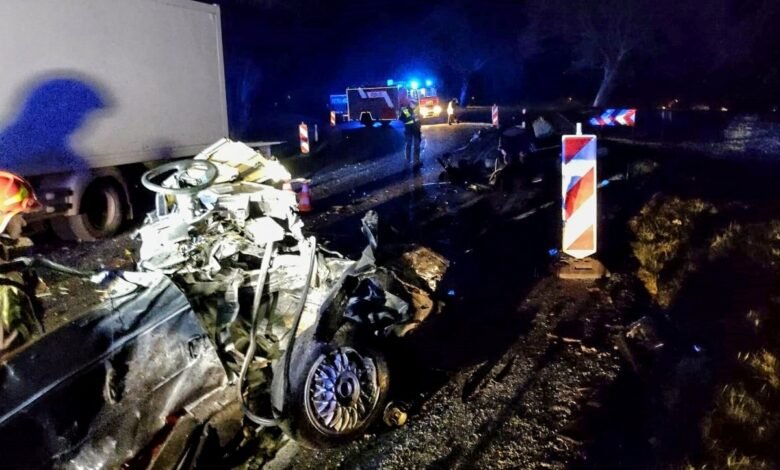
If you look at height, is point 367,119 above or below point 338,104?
below

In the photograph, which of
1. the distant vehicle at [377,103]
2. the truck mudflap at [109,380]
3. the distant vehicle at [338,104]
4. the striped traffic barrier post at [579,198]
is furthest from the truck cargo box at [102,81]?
the distant vehicle at [338,104]

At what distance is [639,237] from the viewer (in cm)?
759

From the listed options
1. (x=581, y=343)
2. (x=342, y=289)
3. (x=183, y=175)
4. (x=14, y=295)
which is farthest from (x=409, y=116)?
(x=14, y=295)

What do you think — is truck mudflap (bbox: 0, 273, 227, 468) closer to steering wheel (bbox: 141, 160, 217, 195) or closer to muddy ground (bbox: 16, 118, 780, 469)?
muddy ground (bbox: 16, 118, 780, 469)

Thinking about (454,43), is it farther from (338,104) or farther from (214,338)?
(214,338)

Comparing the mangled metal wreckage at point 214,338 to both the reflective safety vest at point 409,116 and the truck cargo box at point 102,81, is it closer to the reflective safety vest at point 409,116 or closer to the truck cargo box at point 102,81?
the truck cargo box at point 102,81

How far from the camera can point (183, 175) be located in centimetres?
409

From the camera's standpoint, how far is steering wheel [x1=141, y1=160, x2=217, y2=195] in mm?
3733

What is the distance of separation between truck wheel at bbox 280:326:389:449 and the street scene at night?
0.04 feet

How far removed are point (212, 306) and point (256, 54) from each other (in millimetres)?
34796

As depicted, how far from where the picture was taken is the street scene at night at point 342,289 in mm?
2754

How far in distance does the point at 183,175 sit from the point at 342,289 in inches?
51.9

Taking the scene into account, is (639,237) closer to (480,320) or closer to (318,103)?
(480,320)

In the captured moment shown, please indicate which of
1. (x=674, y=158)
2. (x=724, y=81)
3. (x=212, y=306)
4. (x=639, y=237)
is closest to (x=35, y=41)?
(x=212, y=306)
